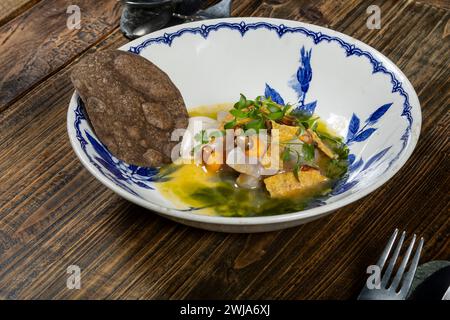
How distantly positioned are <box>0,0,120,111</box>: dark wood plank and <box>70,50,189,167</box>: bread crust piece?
38 cm

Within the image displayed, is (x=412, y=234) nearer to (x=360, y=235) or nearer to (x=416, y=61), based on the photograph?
(x=360, y=235)

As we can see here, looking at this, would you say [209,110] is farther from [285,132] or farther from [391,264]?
[391,264]

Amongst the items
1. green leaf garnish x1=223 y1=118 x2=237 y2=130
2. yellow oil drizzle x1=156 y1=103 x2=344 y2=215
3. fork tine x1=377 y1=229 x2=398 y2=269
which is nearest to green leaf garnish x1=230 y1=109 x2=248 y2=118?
green leaf garnish x1=223 y1=118 x2=237 y2=130

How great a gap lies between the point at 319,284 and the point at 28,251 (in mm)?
611

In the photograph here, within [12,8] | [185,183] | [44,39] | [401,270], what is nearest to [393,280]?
[401,270]

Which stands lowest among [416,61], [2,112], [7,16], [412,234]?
[412,234]

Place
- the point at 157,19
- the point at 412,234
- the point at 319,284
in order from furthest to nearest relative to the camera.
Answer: the point at 157,19
the point at 412,234
the point at 319,284

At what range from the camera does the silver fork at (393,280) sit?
4.29 ft

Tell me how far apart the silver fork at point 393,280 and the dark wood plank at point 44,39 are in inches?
42.9

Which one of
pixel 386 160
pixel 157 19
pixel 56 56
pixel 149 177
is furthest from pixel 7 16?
pixel 386 160

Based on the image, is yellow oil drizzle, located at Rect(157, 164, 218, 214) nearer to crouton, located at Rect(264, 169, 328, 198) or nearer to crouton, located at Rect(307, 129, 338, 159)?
crouton, located at Rect(264, 169, 328, 198)

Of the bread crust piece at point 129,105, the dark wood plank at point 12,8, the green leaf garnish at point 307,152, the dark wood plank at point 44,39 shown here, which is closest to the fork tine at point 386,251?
the green leaf garnish at point 307,152

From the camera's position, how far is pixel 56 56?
2020 millimetres

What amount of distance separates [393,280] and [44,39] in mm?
1306
